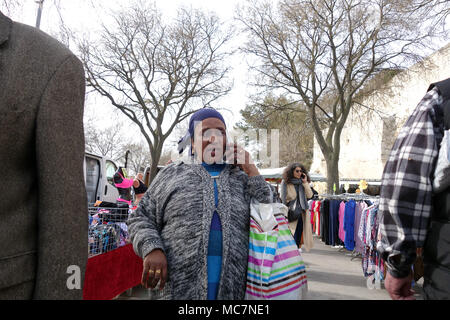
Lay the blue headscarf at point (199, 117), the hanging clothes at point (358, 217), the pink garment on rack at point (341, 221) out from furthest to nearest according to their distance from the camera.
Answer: the pink garment on rack at point (341, 221), the hanging clothes at point (358, 217), the blue headscarf at point (199, 117)

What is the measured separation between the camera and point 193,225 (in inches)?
73.7

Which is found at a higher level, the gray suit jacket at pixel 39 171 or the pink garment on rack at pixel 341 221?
the gray suit jacket at pixel 39 171

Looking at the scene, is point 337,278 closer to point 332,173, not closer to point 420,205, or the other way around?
point 420,205

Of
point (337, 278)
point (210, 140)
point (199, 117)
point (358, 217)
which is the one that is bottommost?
point (337, 278)

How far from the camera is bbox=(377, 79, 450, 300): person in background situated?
1386 millimetres

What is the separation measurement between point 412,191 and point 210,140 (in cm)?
119

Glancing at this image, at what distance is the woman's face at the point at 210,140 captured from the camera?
7.00ft

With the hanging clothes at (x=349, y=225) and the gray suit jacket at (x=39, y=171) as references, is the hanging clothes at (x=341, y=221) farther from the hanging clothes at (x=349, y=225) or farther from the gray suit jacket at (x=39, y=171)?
the gray suit jacket at (x=39, y=171)

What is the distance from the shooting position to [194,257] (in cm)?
182

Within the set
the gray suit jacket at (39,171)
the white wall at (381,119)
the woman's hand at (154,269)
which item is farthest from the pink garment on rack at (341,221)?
the white wall at (381,119)

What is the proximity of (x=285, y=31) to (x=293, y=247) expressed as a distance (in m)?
16.6

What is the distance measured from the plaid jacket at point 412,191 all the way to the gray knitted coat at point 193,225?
0.77 meters

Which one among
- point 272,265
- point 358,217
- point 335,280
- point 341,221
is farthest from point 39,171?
point 341,221
